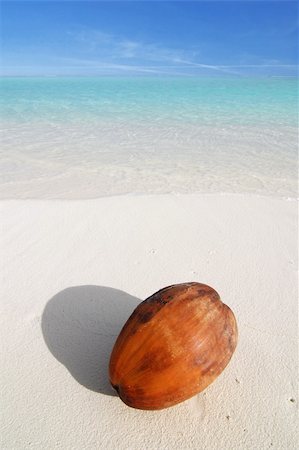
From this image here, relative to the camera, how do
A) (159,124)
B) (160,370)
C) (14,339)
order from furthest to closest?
(159,124) → (14,339) → (160,370)

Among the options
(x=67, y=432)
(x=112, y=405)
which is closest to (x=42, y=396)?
(x=67, y=432)

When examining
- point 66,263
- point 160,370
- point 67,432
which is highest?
point 160,370

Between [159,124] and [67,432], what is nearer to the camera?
[67,432]

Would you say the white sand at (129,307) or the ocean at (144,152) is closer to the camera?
the white sand at (129,307)

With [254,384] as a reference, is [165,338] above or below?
above

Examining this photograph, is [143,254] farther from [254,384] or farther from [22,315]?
[254,384]
